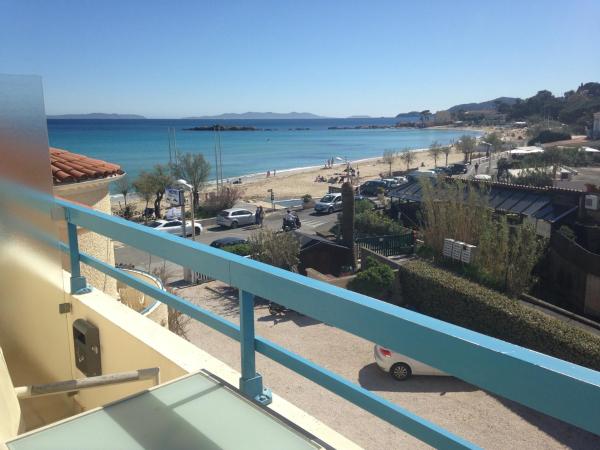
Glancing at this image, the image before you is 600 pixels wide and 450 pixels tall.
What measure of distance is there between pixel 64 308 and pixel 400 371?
8.80 metres

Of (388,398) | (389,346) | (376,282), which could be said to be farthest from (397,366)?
(389,346)

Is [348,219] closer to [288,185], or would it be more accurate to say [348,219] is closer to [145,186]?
[145,186]

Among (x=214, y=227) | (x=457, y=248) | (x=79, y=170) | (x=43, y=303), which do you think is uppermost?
(x=79, y=170)

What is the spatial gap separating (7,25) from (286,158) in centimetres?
9462

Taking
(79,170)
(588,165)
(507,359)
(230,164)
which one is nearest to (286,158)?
(230,164)

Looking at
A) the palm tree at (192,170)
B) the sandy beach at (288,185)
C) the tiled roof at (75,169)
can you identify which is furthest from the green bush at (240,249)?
the sandy beach at (288,185)

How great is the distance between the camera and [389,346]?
48.7 inches

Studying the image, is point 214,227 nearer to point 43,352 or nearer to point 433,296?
point 433,296

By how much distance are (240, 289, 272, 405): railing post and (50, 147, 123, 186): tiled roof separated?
5403 mm

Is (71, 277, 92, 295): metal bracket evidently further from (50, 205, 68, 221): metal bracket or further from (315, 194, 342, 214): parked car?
(315, 194, 342, 214): parked car

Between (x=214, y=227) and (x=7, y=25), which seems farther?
(x=214, y=227)

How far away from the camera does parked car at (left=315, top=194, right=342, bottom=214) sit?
33.4 meters

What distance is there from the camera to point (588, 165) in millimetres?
51625

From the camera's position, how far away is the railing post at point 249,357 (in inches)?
71.2
